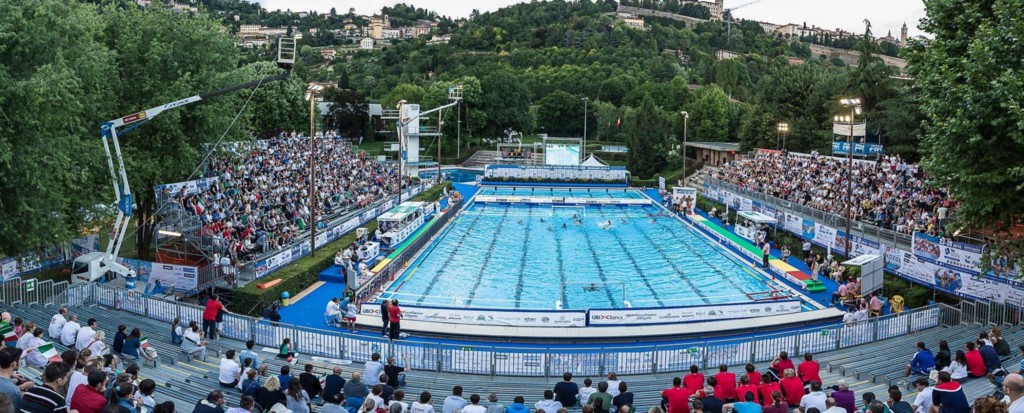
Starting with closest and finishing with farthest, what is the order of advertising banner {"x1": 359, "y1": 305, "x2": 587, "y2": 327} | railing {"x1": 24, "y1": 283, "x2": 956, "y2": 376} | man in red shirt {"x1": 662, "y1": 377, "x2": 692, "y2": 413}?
man in red shirt {"x1": 662, "y1": 377, "x2": 692, "y2": 413}, railing {"x1": 24, "y1": 283, "x2": 956, "y2": 376}, advertising banner {"x1": 359, "y1": 305, "x2": 587, "y2": 327}

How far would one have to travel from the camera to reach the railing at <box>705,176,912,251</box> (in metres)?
24.3

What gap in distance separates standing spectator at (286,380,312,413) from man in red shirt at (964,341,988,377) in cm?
1080

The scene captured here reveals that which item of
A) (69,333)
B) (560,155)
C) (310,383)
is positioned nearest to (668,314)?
Result: (310,383)

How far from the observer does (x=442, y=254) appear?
3080 centimetres

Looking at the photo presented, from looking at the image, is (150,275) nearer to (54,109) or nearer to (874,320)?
(54,109)

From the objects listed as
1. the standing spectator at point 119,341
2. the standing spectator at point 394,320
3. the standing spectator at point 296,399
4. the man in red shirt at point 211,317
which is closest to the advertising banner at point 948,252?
the standing spectator at point 394,320

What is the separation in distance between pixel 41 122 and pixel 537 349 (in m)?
13.2

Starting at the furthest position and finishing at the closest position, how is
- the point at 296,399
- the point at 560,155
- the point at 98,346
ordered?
the point at 560,155 → the point at 98,346 → the point at 296,399

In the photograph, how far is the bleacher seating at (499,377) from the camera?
11555 mm

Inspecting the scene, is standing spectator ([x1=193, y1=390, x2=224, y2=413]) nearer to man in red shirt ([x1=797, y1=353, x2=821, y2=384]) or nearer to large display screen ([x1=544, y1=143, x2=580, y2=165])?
man in red shirt ([x1=797, y1=353, x2=821, y2=384])

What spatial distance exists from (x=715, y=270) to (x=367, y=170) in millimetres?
25230

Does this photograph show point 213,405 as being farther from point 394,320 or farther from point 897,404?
point 394,320

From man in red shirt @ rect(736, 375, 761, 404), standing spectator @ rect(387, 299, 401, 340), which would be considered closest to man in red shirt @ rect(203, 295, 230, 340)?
standing spectator @ rect(387, 299, 401, 340)

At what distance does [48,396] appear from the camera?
6.93 m
